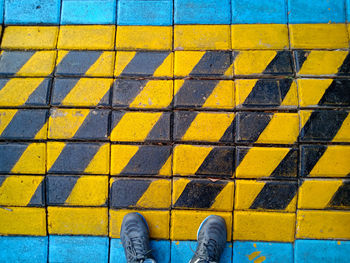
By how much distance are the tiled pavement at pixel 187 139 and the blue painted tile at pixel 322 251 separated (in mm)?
13

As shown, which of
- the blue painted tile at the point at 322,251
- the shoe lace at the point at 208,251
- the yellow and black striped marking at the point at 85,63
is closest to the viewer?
the shoe lace at the point at 208,251

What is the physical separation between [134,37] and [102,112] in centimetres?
81

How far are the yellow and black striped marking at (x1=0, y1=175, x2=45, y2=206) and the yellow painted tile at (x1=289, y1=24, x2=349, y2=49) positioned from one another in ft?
9.18

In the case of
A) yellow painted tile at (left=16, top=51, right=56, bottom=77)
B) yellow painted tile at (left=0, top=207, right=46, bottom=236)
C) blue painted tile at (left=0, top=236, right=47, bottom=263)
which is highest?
yellow painted tile at (left=16, top=51, right=56, bottom=77)

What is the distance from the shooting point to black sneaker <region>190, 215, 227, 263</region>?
1896 mm

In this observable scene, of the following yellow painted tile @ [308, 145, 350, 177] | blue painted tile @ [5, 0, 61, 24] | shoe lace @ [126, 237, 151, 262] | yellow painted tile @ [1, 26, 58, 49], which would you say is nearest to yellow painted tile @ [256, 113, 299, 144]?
yellow painted tile @ [308, 145, 350, 177]

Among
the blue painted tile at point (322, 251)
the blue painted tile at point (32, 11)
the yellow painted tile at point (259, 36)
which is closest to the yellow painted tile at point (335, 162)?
the blue painted tile at point (322, 251)

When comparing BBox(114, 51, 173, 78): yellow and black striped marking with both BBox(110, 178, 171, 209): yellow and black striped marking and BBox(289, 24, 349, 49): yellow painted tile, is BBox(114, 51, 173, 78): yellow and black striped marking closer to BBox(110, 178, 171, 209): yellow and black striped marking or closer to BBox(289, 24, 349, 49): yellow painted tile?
BBox(110, 178, 171, 209): yellow and black striped marking

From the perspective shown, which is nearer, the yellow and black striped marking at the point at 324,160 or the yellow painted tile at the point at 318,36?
the yellow and black striped marking at the point at 324,160

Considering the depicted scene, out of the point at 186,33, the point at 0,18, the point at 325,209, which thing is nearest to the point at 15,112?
the point at 0,18

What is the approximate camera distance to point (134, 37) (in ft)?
Result: 7.00

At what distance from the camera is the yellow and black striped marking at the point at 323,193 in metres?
1.98

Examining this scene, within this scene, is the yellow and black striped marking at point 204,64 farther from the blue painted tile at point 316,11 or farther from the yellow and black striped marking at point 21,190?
the yellow and black striped marking at point 21,190

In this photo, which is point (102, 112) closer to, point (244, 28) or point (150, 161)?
point (150, 161)
